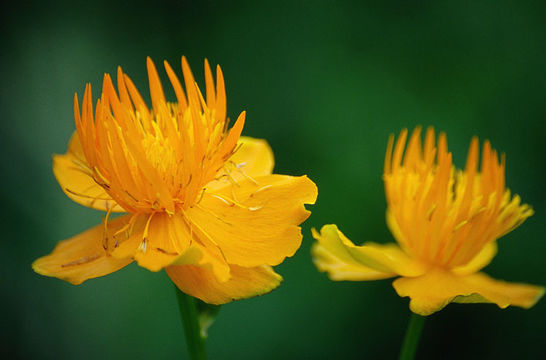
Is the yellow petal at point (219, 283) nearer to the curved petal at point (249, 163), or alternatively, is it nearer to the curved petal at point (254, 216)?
the curved petal at point (254, 216)

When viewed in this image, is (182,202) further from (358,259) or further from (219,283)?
(358,259)

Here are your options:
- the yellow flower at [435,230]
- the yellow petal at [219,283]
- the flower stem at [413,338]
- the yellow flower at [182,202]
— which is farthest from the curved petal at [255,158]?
the flower stem at [413,338]

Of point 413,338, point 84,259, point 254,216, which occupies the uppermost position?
point 254,216

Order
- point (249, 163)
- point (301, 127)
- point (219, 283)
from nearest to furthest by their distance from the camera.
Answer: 1. point (219, 283)
2. point (249, 163)
3. point (301, 127)

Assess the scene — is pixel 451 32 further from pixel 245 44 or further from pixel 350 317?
pixel 350 317

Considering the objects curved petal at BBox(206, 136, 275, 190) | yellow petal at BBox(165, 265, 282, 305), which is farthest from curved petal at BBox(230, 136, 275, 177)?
yellow petal at BBox(165, 265, 282, 305)

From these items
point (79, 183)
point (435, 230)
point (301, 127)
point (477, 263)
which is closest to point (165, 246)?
point (79, 183)
